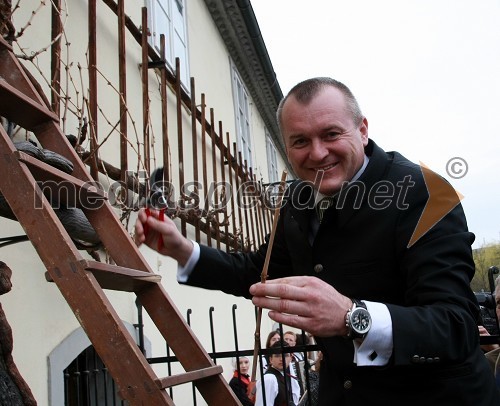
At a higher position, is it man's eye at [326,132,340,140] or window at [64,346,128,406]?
man's eye at [326,132,340,140]

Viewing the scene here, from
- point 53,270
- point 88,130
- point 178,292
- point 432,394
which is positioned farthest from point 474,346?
point 178,292

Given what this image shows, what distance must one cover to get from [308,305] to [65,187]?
1.11 m

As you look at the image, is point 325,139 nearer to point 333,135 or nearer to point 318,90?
point 333,135

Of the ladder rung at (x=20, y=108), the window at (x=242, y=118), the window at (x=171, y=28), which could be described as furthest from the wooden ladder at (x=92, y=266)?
the window at (x=242, y=118)

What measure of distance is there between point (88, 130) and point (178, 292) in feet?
7.23

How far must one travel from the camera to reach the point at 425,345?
1.50 m

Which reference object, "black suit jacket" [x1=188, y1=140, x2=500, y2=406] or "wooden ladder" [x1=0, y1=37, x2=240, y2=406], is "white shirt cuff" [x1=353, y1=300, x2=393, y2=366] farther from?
"wooden ladder" [x1=0, y1=37, x2=240, y2=406]

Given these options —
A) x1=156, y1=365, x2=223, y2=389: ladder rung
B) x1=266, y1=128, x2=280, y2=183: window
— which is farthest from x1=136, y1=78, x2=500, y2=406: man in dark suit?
x1=266, y1=128, x2=280, y2=183: window

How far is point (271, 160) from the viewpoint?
50.6ft

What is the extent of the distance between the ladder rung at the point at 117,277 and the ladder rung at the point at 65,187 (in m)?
0.38

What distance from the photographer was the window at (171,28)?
588 centimetres

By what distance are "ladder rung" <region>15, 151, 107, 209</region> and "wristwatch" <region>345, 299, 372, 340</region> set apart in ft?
3.74

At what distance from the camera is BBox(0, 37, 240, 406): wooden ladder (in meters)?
1.59

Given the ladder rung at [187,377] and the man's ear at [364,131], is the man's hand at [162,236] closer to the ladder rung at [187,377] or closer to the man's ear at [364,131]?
the ladder rung at [187,377]
